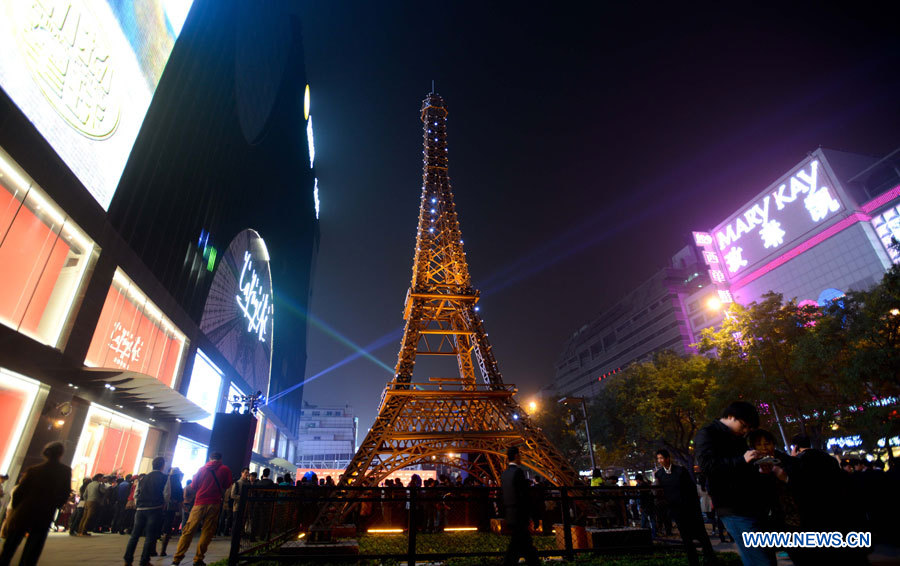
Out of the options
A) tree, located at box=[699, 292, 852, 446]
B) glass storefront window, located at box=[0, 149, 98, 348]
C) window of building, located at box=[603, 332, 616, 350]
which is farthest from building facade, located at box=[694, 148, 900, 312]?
glass storefront window, located at box=[0, 149, 98, 348]

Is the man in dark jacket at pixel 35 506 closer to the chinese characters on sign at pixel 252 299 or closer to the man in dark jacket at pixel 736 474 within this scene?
the man in dark jacket at pixel 736 474

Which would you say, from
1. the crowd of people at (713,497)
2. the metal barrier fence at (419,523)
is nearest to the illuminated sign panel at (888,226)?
the metal barrier fence at (419,523)

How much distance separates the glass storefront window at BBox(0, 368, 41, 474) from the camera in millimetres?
10805

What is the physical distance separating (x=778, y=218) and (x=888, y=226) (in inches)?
A: 578

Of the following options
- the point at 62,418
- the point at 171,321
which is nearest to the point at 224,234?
the point at 171,321

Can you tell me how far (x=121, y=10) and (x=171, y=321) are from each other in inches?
537

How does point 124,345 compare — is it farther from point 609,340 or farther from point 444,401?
point 609,340

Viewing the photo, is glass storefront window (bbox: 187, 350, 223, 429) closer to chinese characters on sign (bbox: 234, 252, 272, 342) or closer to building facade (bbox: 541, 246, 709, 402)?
chinese characters on sign (bbox: 234, 252, 272, 342)

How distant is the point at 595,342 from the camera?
11075 centimetres

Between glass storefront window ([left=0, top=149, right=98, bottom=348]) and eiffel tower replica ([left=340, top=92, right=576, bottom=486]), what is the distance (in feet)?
31.9

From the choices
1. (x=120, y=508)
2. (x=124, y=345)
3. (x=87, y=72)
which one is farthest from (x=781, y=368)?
(x=87, y=72)

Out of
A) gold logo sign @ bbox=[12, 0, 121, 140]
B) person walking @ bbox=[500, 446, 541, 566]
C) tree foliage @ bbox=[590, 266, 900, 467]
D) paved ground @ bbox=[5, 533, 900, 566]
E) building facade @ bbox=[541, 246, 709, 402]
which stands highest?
building facade @ bbox=[541, 246, 709, 402]

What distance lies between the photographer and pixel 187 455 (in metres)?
24.9

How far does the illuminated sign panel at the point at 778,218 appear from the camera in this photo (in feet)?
176
